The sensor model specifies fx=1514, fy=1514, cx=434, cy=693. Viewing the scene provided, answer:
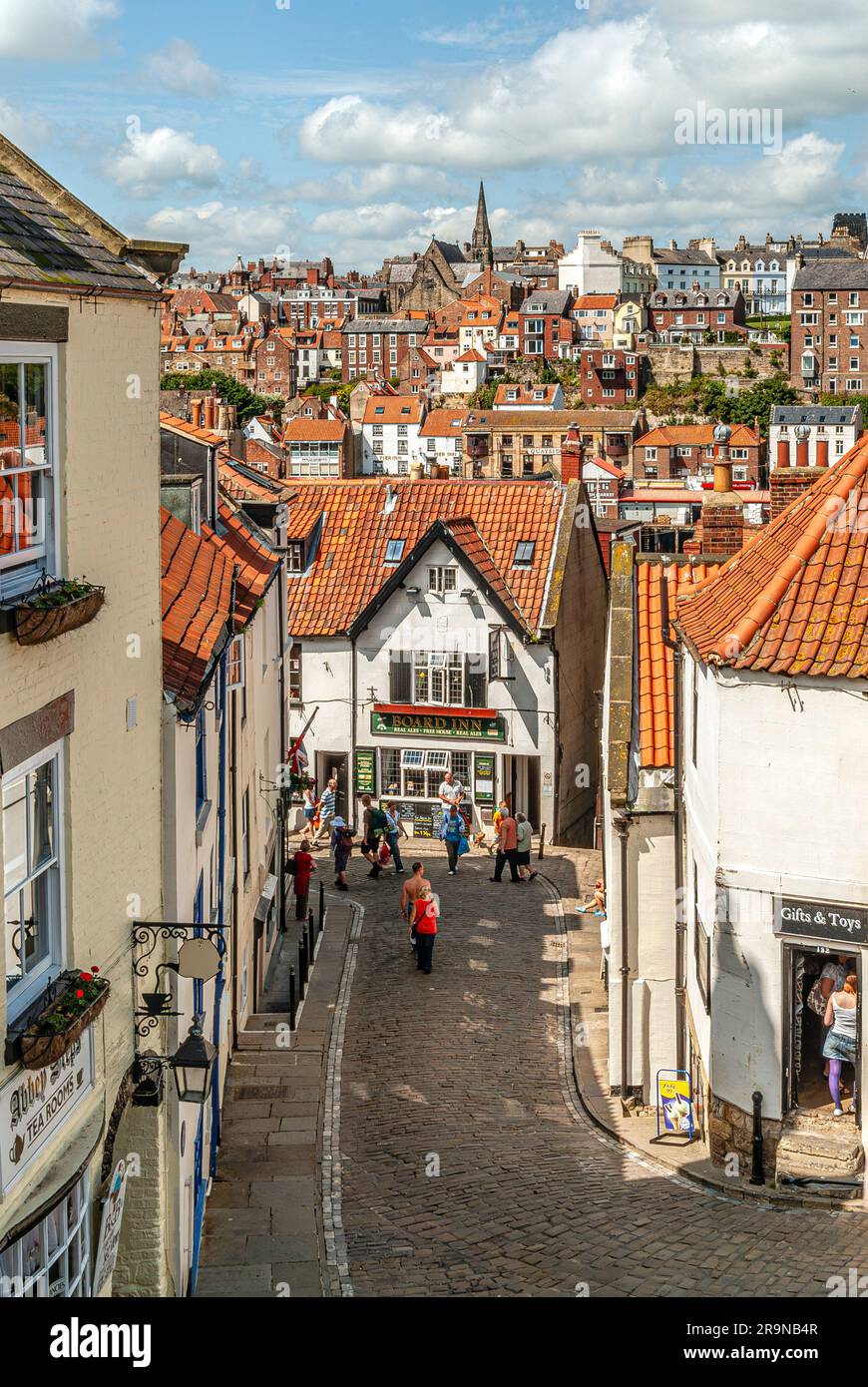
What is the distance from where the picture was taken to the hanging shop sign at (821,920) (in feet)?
46.4

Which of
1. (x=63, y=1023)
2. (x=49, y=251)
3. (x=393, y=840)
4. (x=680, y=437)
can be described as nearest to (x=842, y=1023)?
(x=63, y=1023)

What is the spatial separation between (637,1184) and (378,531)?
82.6ft

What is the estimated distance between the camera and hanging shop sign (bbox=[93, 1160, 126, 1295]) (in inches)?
353

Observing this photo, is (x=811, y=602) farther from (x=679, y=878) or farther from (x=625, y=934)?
(x=625, y=934)

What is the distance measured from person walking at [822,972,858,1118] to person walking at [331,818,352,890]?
15.7 meters

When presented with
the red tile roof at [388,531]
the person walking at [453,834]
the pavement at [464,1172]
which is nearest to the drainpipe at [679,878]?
the pavement at [464,1172]

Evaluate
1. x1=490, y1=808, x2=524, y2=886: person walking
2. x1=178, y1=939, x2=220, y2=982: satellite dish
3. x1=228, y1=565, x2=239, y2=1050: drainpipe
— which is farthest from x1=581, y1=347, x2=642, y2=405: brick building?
x1=178, y1=939, x2=220, y2=982: satellite dish

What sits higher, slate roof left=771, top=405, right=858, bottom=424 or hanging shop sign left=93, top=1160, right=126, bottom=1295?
slate roof left=771, top=405, right=858, bottom=424

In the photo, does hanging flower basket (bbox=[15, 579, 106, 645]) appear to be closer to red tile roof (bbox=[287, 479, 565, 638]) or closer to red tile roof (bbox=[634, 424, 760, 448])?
red tile roof (bbox=[287, 479, 565, 638])

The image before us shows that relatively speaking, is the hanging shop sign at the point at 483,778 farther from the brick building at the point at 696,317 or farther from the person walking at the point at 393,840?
the brick building at the point at 696,317

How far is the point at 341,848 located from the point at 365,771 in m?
7.58

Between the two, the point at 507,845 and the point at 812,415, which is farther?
the point at 812,415

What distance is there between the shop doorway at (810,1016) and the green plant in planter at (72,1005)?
8205 millimetres

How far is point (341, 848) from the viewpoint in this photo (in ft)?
96.1
